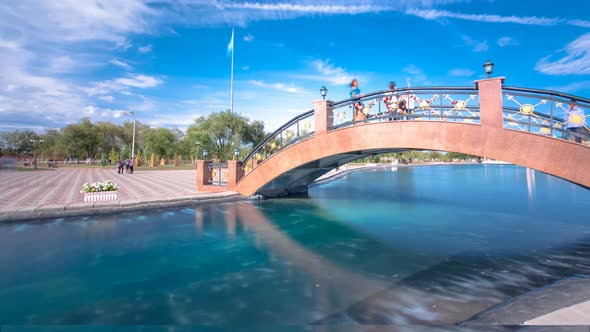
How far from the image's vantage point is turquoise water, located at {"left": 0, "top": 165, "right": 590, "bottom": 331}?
3971mm

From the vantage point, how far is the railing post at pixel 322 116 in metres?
11.1

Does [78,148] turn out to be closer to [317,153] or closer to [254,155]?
[254,155]

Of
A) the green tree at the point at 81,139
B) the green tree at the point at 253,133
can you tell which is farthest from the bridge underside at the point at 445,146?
the green tree at the point at 81,139

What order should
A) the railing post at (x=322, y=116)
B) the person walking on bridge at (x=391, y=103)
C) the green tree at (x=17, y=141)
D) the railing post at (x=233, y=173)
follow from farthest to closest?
the green tree at (x=17, y=141)
the railing post at (x=233, y=173)
the railing post at (x=322, y=116)
the person walking on bridge at (x=391, y=103)

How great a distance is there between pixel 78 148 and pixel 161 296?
67.2m

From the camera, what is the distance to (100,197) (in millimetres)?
11375

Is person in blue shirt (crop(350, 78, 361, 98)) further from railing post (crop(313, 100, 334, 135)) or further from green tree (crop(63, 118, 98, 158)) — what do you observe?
green tree (crop(63, 118, 98, 158))

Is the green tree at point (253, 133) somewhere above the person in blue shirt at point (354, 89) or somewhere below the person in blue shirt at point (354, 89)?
above

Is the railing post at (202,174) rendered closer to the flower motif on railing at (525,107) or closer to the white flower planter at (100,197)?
the white flower planter at (100,197)

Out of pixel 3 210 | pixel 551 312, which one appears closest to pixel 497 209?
pixel 551 312

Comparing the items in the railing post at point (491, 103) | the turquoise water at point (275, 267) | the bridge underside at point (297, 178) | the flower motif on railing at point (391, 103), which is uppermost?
the flower motif on railing at point (391, 103)

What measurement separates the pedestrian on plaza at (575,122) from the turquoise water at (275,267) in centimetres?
276

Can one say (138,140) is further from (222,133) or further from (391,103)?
(391,103)

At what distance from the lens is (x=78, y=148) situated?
56.6 m
